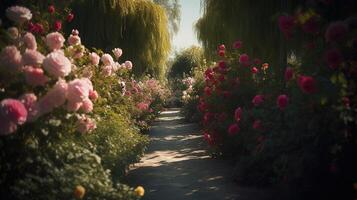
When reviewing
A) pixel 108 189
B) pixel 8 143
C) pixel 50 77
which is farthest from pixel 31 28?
pixel 108 189

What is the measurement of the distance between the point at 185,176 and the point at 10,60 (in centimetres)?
399

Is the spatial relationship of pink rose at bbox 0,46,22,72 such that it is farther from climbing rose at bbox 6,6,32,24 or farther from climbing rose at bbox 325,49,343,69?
climbing rose at bbox 325,49,343,69

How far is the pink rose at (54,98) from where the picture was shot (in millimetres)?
3796

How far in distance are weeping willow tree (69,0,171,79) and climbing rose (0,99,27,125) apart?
9.57m

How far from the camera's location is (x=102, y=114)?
6445 mm

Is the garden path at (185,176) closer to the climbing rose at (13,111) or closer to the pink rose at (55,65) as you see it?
the pink rose at (55,65)

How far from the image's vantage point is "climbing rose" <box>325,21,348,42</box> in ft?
12.3

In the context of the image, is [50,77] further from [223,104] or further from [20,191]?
[223,104]

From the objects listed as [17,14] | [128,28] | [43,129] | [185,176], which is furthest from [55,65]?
[128,28]

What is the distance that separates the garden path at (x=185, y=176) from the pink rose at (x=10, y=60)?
2.65m

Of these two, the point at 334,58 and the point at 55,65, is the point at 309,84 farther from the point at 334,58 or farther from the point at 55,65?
the point at 55,65

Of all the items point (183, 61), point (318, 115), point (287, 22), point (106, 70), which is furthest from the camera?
point (183, 61)

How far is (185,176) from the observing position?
281 inches

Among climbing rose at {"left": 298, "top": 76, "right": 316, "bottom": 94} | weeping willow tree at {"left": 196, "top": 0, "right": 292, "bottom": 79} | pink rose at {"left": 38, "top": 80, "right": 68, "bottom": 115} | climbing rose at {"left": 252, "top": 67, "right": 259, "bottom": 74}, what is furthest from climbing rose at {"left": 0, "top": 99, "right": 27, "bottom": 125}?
climbing rose at {"left": 252, "top": 67, "right": 259, "bottom": 74}
